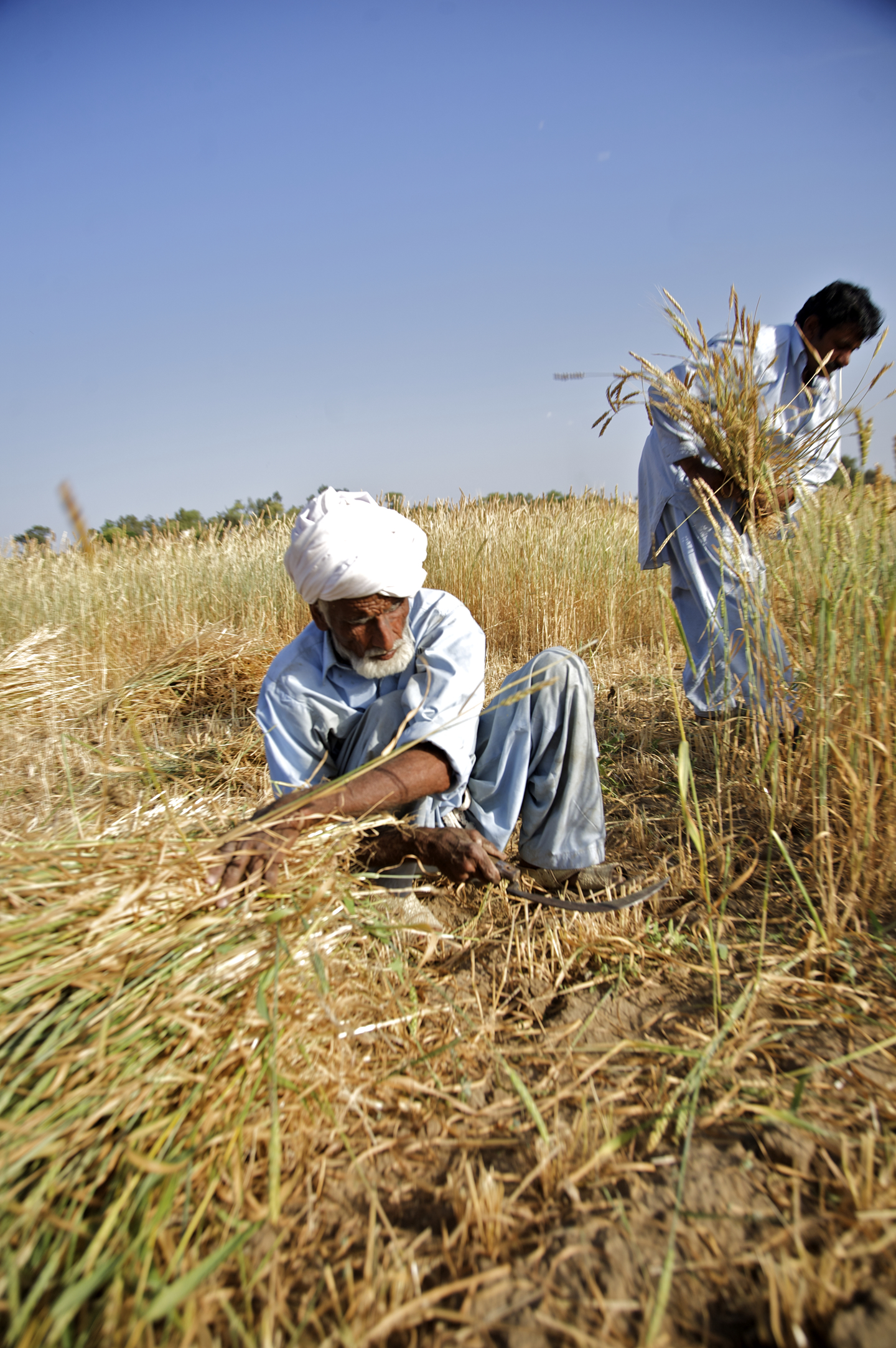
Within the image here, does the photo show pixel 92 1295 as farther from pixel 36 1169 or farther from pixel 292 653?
pixel 292 653

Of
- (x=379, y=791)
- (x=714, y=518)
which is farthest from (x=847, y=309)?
(x=379, y=791)

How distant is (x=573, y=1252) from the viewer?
1.05m

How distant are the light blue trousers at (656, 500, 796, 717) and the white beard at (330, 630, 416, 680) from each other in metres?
0.81

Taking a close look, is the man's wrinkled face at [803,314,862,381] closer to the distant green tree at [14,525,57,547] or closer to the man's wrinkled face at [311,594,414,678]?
the man's wrinkled face at [311,594,414,678]

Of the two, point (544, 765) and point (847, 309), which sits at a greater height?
point (847, 309)

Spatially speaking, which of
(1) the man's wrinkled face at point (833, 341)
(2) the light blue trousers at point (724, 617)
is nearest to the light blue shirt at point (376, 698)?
(2) the light blue trousers at point (724, 617)

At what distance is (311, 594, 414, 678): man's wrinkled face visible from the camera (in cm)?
199

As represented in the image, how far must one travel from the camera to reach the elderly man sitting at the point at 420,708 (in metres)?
1.95

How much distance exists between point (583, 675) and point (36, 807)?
2285mm

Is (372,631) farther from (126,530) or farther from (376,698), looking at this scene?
(126,530)

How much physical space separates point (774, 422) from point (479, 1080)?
2.42 meters

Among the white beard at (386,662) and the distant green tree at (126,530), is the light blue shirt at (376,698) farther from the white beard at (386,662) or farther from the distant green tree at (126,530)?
the distant green tree at (126,530)

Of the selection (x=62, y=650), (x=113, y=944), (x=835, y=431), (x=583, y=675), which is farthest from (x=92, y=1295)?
(x=62, y=650)

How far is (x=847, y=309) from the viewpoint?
2.80 m
